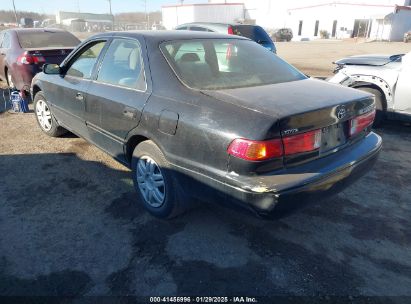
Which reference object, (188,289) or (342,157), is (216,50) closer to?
(342,157)

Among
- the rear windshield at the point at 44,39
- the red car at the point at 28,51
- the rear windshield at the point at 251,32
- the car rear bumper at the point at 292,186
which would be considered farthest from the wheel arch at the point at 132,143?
the rear windshield at the point at 251,32

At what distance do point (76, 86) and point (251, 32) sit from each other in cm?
706

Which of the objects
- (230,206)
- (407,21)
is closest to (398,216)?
(230,206)

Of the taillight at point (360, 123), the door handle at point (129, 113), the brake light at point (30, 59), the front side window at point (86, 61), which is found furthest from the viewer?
the brake light at point (30, 59)

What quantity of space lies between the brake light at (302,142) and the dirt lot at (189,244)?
87 cm

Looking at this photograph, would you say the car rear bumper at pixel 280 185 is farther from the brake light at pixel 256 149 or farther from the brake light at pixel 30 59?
the brake light at pixel 30 59

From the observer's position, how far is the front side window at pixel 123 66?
10.4 ft

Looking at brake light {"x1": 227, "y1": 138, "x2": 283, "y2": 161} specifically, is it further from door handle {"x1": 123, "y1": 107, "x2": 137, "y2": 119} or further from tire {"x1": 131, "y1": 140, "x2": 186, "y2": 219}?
door handle {"x1": 123, "y1": 107, "x2": 137, "y2": 119}

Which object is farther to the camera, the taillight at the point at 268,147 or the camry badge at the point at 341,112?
the camry badge at the point at 341,112

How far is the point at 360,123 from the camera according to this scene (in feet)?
9.65

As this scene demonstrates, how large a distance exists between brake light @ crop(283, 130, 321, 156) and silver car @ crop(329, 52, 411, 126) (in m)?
3.70

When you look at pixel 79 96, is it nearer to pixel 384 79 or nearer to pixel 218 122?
pixel 218 122

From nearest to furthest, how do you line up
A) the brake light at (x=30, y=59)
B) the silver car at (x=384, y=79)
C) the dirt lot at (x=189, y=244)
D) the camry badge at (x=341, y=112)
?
the dirt lot at (x=189, y=244) → the camry badge at (x=341, y=112) → the silver car at (x=384, y=79) → the brake light at (x=30, y=59)

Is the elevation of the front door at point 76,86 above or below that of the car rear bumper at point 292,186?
above
